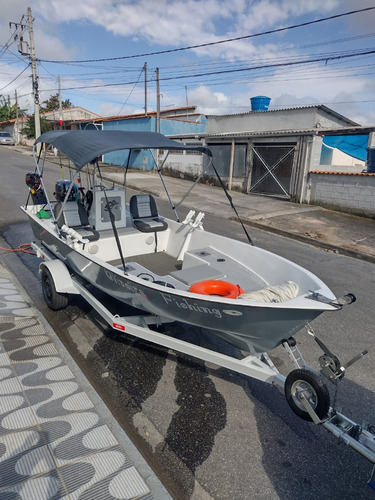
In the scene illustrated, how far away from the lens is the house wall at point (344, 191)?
508 inches

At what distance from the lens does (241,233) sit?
10.7 m

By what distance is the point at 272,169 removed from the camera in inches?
642

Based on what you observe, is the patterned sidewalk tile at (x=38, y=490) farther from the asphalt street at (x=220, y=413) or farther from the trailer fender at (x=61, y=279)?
the trailer fender at (x=61, y=279)

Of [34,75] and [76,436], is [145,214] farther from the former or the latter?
[34,75]

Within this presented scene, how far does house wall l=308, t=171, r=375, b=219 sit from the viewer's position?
42.3 feet

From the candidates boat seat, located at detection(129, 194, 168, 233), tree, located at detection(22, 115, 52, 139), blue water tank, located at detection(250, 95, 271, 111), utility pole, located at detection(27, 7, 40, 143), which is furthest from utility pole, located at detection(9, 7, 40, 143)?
boat seat, located at detection(129, 194, 168, 233)

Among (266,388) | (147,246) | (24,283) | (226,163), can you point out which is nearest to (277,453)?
(266,388)

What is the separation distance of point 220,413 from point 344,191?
12.1m

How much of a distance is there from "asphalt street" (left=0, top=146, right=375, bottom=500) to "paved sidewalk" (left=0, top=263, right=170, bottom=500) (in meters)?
0.22

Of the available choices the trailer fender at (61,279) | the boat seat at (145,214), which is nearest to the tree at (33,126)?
the boat seat at (145,214)

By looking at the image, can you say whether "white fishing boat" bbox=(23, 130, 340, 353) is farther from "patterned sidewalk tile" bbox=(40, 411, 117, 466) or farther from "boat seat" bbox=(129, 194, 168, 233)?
"patterned sidewalk tile" bbox=(40, 411, 117, 466)

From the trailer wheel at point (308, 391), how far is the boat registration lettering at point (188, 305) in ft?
2.86

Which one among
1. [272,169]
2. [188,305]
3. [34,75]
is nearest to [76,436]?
[188,305]

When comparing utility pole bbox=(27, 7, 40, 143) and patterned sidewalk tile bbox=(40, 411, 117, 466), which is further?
utility pole bbox=(27, 7, 40, 143)
